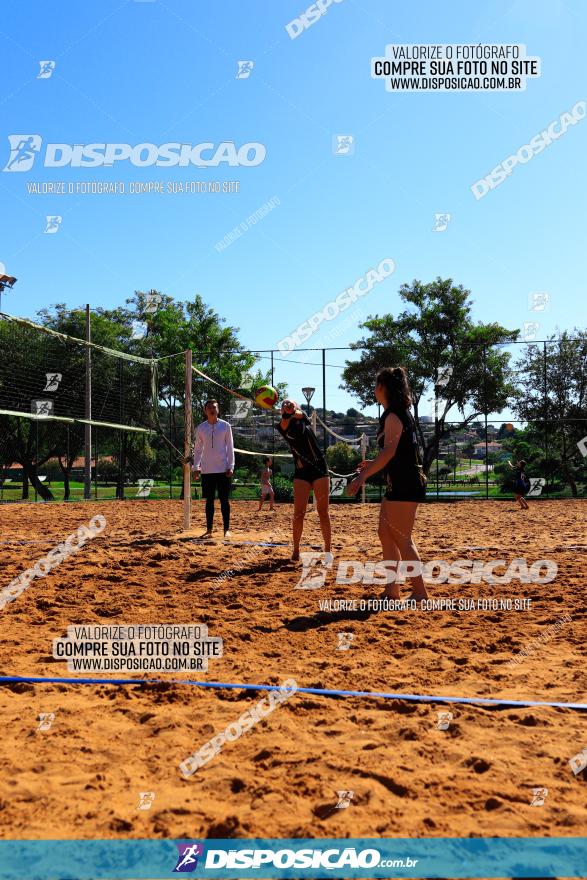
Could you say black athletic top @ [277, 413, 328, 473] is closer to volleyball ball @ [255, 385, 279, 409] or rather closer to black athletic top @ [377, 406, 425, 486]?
black athletic top @ [377, 406, 425, 486]

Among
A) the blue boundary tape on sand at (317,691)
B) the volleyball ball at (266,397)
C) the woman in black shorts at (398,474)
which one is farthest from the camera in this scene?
the volleyball ball at (266,397)

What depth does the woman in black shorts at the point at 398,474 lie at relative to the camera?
4.51 m

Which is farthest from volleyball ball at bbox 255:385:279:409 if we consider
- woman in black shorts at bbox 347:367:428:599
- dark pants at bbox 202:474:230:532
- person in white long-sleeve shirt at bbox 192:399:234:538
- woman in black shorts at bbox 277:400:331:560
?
woman in black shorts at bbox 347:367:428:599

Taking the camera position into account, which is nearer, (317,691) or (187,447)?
(317,691)

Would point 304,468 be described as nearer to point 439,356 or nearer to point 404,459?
point 404,459

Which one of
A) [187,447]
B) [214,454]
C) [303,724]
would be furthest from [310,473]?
[303,724]

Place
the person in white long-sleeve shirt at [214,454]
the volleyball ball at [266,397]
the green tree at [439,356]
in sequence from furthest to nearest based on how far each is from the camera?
the green tree at [439,356] < the volleyball ball at [266,397] < the person in white long-sleeve shirt at [214,454]

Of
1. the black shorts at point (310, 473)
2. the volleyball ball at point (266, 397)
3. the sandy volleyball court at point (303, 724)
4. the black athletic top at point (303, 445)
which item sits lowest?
the sandy volleyball court at point (303, 724)

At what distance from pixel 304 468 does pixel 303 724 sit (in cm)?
373

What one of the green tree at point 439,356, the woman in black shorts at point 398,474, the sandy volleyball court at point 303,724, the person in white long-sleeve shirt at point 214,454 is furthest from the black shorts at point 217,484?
the green tree at point 439,356

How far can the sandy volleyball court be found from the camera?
190 cm

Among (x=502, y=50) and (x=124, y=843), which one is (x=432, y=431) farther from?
(x=124, y=843)

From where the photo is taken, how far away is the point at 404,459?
4.56m

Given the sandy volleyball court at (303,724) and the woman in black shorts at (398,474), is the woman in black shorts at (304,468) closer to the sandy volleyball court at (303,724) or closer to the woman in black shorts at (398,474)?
the sandy volleyball court at (303,724)
